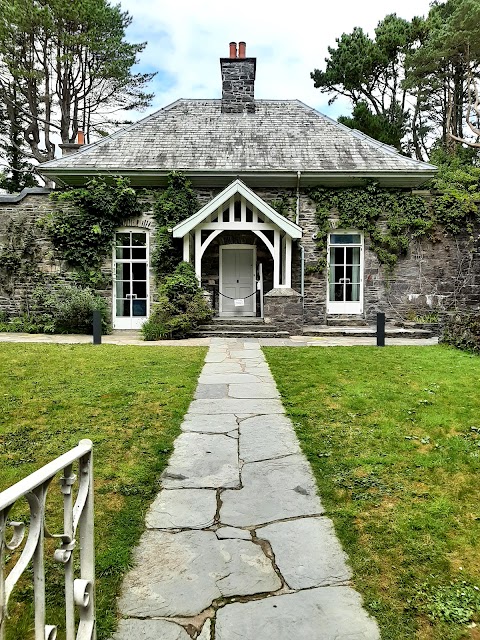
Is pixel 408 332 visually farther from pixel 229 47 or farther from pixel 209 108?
pixel 229 47

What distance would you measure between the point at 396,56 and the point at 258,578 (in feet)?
99.0

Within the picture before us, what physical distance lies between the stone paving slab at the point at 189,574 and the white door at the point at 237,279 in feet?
40.1

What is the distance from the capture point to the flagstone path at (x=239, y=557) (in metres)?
2.01

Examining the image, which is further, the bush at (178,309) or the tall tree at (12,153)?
the tall tree at (12,153)

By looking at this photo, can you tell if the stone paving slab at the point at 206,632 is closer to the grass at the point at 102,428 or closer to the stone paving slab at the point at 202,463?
the grass at the point at 102,428

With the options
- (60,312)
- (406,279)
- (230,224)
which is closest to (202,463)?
(230,224)

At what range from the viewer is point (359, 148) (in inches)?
595

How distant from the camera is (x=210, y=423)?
484 centimetres

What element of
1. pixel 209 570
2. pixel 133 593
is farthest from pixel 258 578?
pixel 133 593

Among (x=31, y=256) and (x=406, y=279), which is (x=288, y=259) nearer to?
(x=406, y=279)

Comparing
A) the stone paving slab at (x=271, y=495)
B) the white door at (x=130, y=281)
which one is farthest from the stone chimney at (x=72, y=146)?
the stone paving slab at (x=271, y=495)

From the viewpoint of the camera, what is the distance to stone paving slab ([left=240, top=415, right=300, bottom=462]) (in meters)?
4.01

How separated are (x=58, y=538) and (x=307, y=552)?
1.49 meters

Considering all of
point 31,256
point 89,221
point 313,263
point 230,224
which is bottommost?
point 313,263
